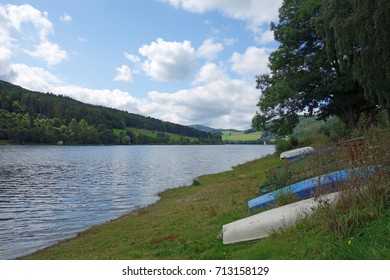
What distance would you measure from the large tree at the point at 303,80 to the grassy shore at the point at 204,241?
19281 millimetres

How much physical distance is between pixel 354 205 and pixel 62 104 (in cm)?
20504

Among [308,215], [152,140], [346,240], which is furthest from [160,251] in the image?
[152,140]

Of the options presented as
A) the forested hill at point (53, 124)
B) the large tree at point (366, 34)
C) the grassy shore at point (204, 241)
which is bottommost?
the grassy shore at point (204, 241)

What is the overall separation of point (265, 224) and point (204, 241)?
1.81 meters

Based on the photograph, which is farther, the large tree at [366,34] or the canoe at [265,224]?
the large tree at [366,34]

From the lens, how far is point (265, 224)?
27.8 ft

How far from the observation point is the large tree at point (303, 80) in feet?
97.6

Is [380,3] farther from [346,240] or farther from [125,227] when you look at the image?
[125,227]

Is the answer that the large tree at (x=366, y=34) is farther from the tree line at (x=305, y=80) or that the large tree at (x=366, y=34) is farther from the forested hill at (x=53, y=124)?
the forested hill at (x=53, y=124)

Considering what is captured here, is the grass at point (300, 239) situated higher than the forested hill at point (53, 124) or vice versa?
the forested hill at point (53, 124)

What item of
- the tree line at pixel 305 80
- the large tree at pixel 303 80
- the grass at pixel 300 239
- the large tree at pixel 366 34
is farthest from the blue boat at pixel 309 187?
the large tree at pixel 303 80

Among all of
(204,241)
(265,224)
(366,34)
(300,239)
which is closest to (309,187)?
(265,224)

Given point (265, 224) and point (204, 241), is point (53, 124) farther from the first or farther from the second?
point (265, 224)

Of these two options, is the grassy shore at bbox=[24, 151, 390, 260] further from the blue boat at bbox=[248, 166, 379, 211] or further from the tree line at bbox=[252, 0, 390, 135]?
the tree line at bbox=[252, 0, 390, 135]
